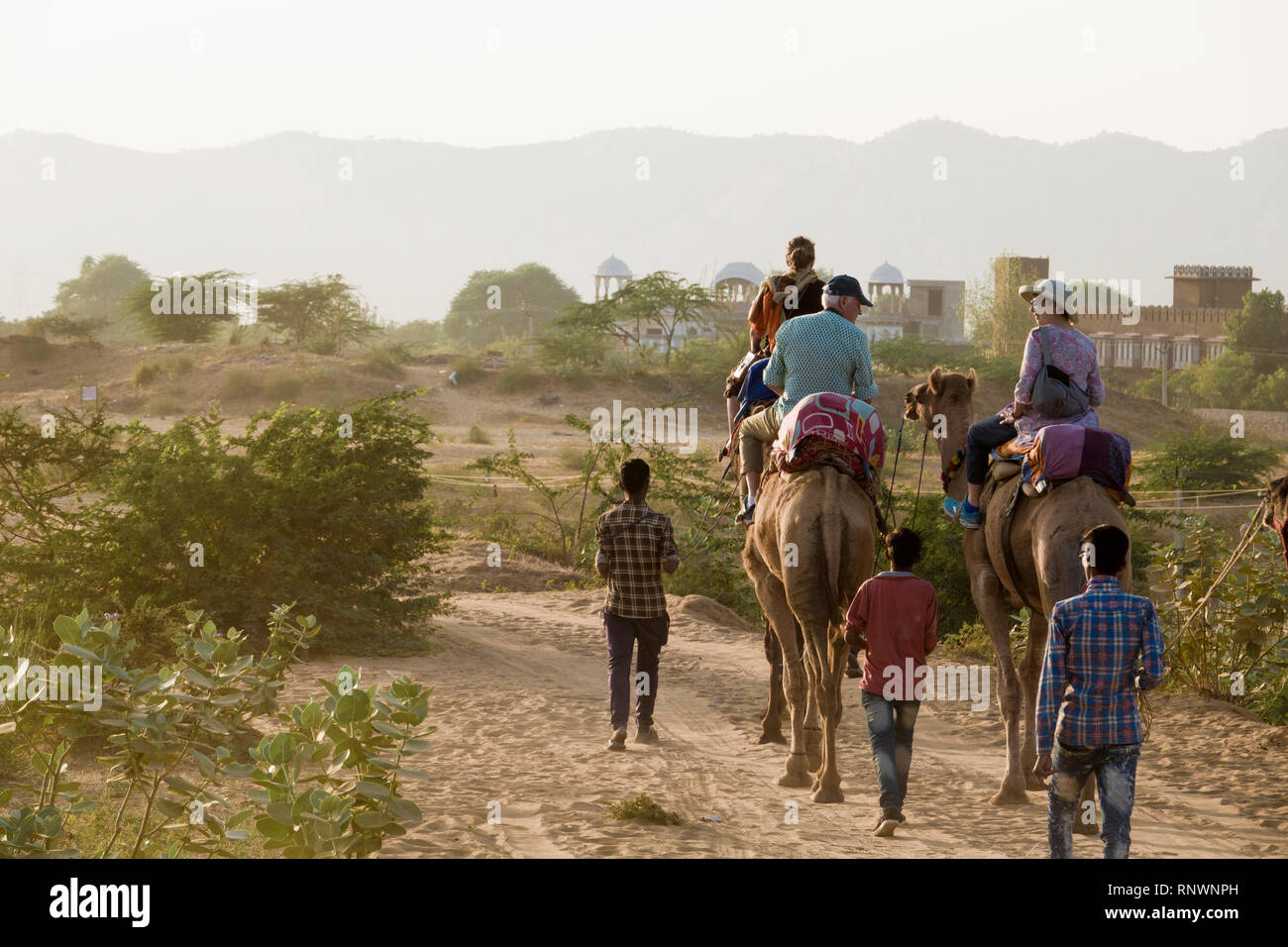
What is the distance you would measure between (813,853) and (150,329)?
205 ft

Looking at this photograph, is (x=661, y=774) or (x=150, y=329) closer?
(x=661, y=774)

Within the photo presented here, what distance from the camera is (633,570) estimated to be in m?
10.2

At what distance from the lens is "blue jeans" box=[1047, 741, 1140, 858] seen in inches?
249

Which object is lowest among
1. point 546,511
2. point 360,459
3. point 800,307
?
point 546,511

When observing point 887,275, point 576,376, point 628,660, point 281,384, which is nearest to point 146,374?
point 281,384

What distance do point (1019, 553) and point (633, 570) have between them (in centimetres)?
291

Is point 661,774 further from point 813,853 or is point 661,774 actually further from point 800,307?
point 800,307

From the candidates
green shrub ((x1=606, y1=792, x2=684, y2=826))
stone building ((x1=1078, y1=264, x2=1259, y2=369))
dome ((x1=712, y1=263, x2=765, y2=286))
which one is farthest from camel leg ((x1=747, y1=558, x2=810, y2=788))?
dome ((x1=712, y1=263, x2=765, y2=286))

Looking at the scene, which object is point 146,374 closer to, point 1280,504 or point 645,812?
point 645,812

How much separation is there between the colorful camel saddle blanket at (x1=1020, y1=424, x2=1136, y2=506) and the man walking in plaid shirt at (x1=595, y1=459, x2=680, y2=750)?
2.96 meters

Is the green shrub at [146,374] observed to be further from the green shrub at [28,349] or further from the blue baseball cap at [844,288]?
the blue baseball cap at [844,288]
